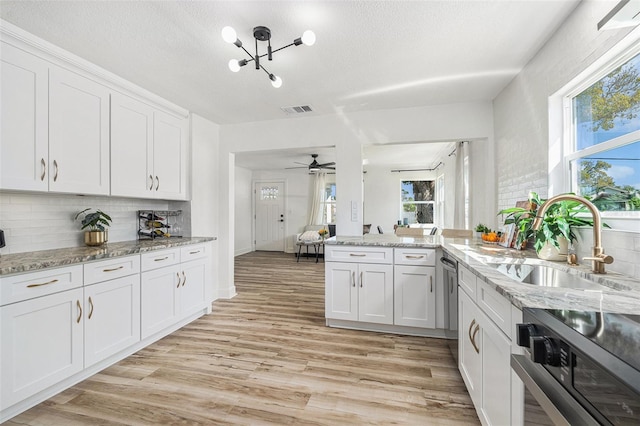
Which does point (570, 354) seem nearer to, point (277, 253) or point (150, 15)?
point (150, 15)

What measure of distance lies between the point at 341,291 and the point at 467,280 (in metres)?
1.37

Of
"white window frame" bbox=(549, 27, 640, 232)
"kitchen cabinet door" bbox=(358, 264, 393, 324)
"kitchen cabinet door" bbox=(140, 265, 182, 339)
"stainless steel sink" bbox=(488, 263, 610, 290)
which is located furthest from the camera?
"kitchen cabinet door" bbox=(358, 264, 393, 324)

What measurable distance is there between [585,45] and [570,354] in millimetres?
1913

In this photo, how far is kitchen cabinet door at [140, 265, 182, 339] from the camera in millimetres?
2404

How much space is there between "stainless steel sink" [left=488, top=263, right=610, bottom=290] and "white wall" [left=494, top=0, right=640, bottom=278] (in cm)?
24

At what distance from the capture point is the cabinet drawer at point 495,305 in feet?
3.62

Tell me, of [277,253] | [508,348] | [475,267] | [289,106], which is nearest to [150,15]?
[289,106]

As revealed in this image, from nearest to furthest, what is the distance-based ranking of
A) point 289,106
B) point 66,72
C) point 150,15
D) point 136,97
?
point 150,15, point 66,72, point 136,97, point 289,106

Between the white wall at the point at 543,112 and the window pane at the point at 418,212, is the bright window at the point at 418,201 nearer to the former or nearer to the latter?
Answer: the window pane at the point at 418,212

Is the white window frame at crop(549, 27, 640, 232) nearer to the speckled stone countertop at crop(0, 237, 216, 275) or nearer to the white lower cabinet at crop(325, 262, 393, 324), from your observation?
the white lower cabinet at crop(325, 262, 393, 324)

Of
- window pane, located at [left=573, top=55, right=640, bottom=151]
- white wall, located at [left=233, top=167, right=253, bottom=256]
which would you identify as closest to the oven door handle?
window pane, located at [left=573, top=55, right=640, bottom=151]

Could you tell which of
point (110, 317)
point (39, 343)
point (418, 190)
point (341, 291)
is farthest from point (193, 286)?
point (418, 190)

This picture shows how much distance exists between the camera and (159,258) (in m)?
2.55

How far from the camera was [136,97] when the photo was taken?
2688 mm
